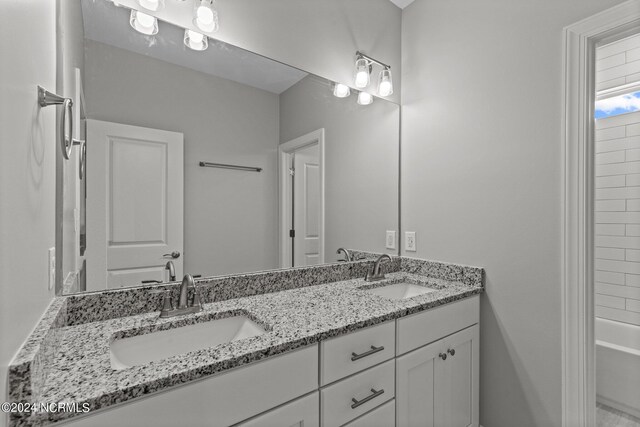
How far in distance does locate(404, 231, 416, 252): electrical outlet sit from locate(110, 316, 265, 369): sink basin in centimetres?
120

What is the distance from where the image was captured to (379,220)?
2.01m

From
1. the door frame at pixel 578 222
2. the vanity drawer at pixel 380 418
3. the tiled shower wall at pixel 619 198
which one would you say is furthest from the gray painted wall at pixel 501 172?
the tiled shower wall at pixel 619 198

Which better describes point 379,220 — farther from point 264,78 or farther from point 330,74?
point 264,78

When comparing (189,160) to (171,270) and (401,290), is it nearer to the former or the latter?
(171,270)

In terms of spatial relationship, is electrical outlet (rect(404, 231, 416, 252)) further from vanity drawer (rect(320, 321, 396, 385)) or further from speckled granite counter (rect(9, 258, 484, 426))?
vanity drawer (rect(320, 321, 396, 385))

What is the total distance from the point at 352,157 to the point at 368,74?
493 mm

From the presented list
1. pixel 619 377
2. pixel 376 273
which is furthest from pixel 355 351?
pixel 619 377

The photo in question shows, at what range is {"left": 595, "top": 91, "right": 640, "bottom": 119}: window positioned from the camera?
7.73ft

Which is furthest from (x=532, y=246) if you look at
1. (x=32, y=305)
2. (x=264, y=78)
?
(x=32, y=305)

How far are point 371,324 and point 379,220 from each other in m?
0.96

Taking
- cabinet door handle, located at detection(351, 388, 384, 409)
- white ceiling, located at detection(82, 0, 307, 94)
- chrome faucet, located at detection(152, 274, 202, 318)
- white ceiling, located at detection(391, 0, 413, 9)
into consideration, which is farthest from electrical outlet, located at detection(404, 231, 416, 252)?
white ceiling, located at detection(391, 0, 413, 9)

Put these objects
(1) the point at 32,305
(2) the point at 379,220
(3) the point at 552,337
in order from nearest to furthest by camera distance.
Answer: (1) the point at 32,305
(3) the point at 552,337
(2) the point at 379,220

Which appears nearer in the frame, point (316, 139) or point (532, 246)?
point (532, 246)

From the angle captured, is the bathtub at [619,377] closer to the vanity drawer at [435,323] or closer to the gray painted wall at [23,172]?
the vanity drawer at [435,323]
